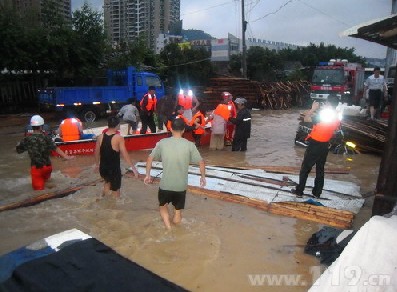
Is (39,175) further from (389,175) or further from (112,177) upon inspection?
(389,175)

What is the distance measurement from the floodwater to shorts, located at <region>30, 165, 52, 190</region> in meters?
0.22

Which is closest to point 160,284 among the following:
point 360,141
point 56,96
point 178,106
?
point 178,106

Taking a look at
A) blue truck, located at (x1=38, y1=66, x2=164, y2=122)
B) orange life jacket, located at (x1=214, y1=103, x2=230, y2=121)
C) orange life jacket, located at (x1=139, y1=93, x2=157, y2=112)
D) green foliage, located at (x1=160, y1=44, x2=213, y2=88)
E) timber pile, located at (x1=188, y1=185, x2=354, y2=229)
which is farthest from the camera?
green foliage, located at (x1=160, y1=44, x2=213, y2=88)

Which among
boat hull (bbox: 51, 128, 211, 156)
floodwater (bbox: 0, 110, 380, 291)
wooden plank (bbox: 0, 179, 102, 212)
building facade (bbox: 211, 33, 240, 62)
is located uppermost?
building facade (bbox: 211, 33, 240, 62)

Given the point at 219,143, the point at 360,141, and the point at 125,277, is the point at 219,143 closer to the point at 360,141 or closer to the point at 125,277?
the point at 360,141

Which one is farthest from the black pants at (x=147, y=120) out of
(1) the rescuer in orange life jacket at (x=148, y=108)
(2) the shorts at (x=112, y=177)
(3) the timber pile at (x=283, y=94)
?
(3) the timber pile at (x=283, y=94)

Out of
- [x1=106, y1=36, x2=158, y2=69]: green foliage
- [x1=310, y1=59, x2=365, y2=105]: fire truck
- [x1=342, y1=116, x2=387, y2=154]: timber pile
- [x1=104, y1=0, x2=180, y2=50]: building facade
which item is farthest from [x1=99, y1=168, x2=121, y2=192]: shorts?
[x1=104, y1=0, x2=180, y2=50]: building facade

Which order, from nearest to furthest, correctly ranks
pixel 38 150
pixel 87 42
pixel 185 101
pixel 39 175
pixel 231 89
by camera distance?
pixel 38 150, pixel 39 175, pixel 185 101, pixel 87 42, pixel 231 89

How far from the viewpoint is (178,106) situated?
399 inches

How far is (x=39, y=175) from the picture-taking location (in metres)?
6.79

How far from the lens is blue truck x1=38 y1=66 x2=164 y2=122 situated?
16312 millimetres

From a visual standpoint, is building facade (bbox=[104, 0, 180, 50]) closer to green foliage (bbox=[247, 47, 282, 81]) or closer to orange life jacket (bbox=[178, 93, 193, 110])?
green foliage (bbox=[247, 47, 282, 81])

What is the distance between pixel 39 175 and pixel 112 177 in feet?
5.94

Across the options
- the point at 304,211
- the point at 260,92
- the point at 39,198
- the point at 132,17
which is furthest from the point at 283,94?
the point at 39,198
